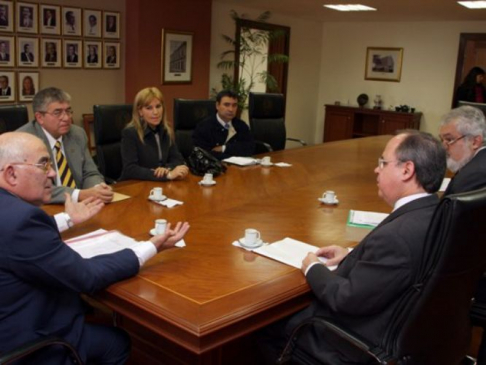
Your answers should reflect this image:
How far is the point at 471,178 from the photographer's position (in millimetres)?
2236

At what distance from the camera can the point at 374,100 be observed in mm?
8664

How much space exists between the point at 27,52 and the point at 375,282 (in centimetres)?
449

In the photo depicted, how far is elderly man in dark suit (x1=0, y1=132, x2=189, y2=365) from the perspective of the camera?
4.57ft

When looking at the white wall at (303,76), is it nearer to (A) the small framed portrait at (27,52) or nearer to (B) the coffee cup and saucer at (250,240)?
(A) the small framed portrait at (27,52)

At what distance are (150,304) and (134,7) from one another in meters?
4.80

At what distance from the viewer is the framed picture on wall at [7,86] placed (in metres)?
4.80

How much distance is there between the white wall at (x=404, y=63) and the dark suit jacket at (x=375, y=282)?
7.09 m

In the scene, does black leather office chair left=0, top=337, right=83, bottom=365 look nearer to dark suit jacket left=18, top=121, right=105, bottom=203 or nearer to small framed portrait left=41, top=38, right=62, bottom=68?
dark suit jacket left=18, top=121, right=105, bottom=203

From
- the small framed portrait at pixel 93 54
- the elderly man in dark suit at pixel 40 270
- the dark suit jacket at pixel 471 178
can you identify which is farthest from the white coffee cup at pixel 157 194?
the small framed portrait at pixel 93 54

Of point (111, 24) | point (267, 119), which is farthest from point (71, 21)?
point (267, 119)

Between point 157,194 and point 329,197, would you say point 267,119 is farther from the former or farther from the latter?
point 157,194

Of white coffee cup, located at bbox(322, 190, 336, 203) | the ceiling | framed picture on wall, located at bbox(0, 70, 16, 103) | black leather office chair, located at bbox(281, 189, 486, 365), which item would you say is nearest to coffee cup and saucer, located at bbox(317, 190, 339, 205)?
white coffee cup, located at bbox(322, 190, 336, 203)

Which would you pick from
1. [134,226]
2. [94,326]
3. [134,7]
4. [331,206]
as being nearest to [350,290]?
[94,326]

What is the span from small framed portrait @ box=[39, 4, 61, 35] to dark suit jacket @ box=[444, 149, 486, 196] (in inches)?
165
